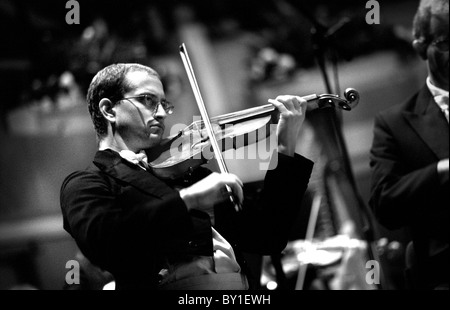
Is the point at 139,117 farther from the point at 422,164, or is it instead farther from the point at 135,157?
the point at 422,164

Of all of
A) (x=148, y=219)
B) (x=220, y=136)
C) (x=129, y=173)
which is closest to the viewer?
(x=148, y=219)

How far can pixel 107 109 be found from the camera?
1413 millimetres

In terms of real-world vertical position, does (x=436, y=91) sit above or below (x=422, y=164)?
above

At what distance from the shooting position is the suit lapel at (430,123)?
158 cm

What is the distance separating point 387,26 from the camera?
7.89 feet

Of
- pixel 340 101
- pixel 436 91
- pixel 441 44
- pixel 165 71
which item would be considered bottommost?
pixel 340 101

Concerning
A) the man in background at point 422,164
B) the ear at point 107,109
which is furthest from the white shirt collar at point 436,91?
the ear at point 107,109

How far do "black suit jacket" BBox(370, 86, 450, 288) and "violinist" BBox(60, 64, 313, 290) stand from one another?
0.35 metres

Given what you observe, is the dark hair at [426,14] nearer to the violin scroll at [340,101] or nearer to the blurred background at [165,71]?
the blurred background at [165,71]

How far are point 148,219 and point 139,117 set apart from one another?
0.30 meters

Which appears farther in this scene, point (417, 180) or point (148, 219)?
point (417, 180)

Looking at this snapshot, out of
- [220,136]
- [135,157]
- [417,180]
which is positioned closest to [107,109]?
[135,157]

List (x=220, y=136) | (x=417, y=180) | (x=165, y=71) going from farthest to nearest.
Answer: (x=165, y=71)
(x=417, y=180)
(x=220, y=136)

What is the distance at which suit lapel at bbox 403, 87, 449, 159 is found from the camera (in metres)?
1.58
